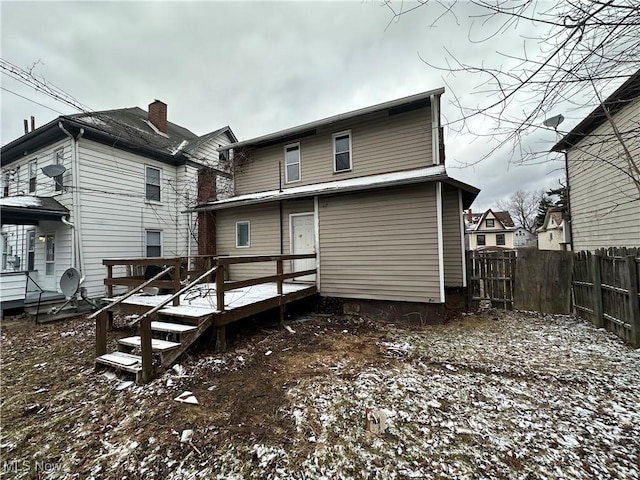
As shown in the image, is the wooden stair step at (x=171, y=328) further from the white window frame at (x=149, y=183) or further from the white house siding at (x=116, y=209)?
the white window frame at (x=149, y=183)

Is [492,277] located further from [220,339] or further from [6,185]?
[6,185]

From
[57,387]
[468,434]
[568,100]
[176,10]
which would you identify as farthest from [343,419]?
[176,10]

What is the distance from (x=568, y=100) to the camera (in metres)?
2.37

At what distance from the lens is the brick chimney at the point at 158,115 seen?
13430mm

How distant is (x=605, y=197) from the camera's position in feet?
28.4

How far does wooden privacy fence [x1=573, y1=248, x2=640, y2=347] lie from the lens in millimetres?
4566

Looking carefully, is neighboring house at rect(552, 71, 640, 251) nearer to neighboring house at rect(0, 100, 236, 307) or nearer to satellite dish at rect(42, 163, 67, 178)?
neighboring house at rect(0, 100, 236, 307)

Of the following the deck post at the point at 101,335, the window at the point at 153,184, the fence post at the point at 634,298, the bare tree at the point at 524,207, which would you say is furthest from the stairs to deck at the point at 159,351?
the bare tree at the point at 524,207

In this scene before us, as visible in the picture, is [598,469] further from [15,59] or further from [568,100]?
[15,59]

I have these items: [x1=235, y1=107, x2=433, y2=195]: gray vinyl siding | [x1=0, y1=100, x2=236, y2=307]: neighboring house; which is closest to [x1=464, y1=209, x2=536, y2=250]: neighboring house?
[x1=235, y1=107, x2=433, y2=195]: gray vinyl siding

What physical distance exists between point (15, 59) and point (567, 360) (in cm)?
1314

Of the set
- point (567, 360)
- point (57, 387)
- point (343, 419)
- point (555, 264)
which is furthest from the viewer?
point (555, 264)

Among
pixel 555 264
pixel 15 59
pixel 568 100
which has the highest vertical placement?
pixel 15 59

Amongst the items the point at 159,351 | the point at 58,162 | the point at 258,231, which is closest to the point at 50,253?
the point at 58,162
